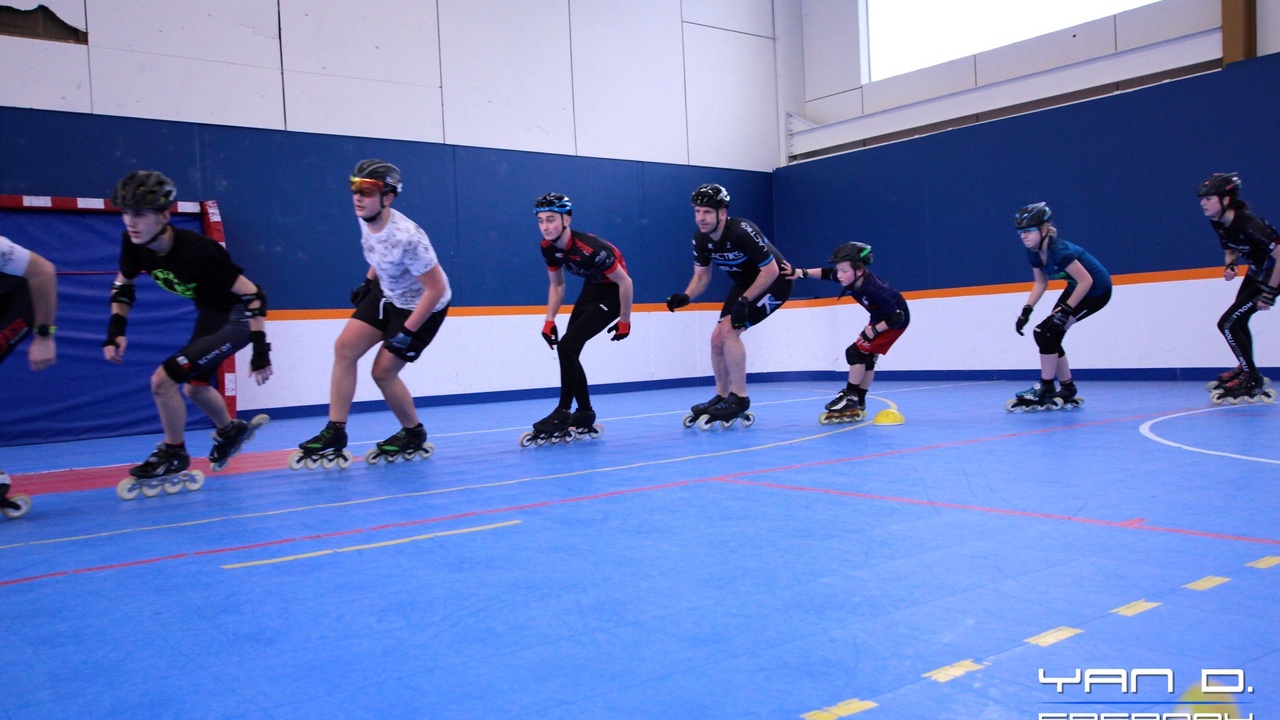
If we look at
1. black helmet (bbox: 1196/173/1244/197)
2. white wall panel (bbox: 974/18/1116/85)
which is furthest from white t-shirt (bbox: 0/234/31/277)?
white wall panel (bbox: 974/18/1116/85)

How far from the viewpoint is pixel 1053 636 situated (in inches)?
96.3

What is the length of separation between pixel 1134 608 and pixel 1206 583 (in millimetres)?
392

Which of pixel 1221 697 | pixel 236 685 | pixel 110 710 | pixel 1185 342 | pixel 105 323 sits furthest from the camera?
pixel 1185 342

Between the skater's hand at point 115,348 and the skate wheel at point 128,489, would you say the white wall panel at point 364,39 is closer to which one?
the skater's hand at point 115,348

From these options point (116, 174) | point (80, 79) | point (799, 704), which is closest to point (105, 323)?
point (116, 174)

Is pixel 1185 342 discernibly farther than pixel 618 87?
No

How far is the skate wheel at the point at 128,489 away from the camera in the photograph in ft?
18.4

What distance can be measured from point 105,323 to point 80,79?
113 inches

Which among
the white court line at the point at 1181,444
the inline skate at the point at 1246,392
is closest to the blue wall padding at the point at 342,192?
the inline skate at the point at 1246,392

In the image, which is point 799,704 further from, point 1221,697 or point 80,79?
point 80,79

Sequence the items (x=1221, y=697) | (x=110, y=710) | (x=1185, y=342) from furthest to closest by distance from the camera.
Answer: (x=1185, y=342) < (x=110, y=710) < (x=1221, y=697)

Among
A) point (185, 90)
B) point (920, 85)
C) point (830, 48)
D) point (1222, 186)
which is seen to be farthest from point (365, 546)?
point (830, 48)

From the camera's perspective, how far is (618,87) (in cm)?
1558

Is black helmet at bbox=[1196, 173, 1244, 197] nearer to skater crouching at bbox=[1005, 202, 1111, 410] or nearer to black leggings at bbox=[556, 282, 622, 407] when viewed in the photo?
skater crouching at bbox=[1005, 202, 1111, 410]
